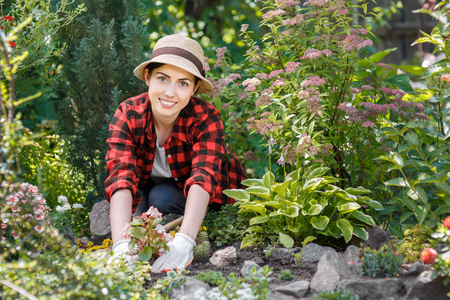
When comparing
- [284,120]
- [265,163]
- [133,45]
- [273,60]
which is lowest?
[265,163]

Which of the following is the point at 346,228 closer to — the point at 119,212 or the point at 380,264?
the point at 380,264

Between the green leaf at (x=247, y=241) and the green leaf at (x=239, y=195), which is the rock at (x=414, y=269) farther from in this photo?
the green leaf at (x=239, y=195)

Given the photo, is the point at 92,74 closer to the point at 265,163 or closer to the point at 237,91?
the point at 237,91

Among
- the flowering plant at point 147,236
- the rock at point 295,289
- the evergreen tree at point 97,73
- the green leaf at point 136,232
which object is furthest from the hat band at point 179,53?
the rock at point 295,289

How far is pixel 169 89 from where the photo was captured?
2.67m

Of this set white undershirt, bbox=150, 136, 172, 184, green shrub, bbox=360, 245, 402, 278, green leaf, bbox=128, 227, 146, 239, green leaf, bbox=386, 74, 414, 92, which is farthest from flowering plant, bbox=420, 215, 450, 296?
white undershirt, bbox=150, 136, 172, 184

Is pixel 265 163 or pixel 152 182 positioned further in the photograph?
pixel 265 163

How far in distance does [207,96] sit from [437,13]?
144 cm

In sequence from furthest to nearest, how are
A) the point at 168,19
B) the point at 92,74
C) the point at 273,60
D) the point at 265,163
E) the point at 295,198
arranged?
the point at 168,19 → the point at 265,163 → the point at 92,74 → the point at 273,60 → the point at 295,198

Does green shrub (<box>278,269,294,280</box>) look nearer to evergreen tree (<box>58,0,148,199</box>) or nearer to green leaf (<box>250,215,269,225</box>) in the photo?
green leaf (<box>250,215,269,225</box>)

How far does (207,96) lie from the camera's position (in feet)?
10.3

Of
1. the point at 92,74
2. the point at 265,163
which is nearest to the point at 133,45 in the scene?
the point at 92,74

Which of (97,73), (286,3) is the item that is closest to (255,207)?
(286,3)

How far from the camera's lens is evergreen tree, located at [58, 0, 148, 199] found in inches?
138
